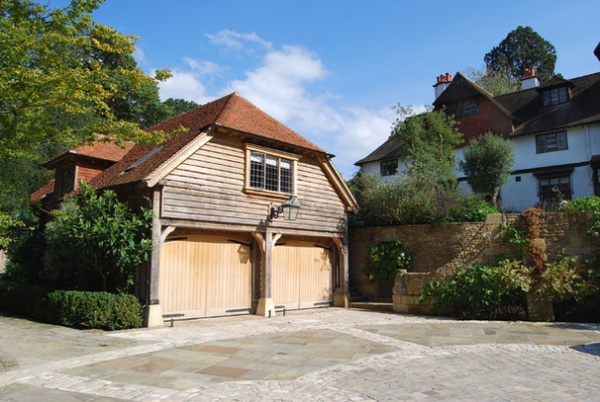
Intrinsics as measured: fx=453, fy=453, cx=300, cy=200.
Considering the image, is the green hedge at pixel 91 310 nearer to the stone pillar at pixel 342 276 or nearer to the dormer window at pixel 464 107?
the stone pillar at pixel 342 276

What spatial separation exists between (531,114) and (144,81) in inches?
873

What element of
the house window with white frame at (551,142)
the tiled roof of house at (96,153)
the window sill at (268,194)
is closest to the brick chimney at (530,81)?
the house window with white frame at (551,142)

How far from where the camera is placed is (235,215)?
42.6 ft

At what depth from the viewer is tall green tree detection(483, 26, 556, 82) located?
53125mm

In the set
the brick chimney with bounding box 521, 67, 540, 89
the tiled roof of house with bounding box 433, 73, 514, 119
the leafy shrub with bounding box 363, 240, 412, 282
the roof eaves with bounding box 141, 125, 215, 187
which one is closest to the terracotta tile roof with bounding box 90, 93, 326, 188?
the roof eaves with bounding box 141, 125, 215, 187

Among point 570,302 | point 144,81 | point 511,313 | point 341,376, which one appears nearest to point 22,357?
point 341,376

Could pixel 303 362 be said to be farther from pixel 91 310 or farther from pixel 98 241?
pixel 98 241

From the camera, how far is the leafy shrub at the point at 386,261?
51.7 ft

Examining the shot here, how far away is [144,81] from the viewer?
35.7 feet

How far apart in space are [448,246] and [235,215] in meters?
7.19

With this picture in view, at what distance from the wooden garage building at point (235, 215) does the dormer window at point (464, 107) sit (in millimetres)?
13751

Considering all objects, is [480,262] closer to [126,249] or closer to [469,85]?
[126,249]

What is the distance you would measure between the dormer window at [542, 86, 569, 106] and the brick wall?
1450cm

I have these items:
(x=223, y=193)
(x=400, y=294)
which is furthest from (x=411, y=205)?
(x=223, y=193)
